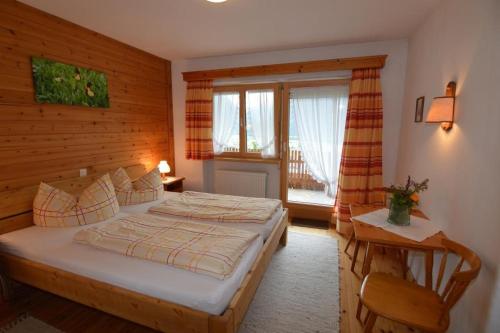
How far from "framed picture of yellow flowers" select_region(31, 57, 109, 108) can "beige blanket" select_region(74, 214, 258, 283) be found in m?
1.47

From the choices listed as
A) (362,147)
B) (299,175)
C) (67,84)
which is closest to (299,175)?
(299,175)

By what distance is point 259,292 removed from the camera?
2.22 metres

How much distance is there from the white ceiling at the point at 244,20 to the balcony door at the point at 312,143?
0.65 meters

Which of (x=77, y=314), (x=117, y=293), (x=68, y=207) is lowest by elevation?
(x=77, y=314)

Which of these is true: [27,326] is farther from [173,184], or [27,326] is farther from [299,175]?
[299,175]

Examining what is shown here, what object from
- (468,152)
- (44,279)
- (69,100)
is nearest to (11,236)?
(44,279)

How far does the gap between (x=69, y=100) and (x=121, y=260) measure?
1929 millimetres

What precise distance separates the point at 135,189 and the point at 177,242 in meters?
1.54

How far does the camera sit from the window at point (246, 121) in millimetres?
3750

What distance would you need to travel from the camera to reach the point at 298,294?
2193 mm

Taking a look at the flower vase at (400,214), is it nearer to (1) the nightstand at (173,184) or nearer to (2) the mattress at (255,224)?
(2) the mattress at (255,224)

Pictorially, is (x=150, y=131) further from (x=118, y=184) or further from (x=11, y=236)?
(x=11, y=236)

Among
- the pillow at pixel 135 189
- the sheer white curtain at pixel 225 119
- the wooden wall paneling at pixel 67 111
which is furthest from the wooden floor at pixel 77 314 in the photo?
the sheer white curtain at pixel 225 119

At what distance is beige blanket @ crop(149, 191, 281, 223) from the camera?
242 centimetres
